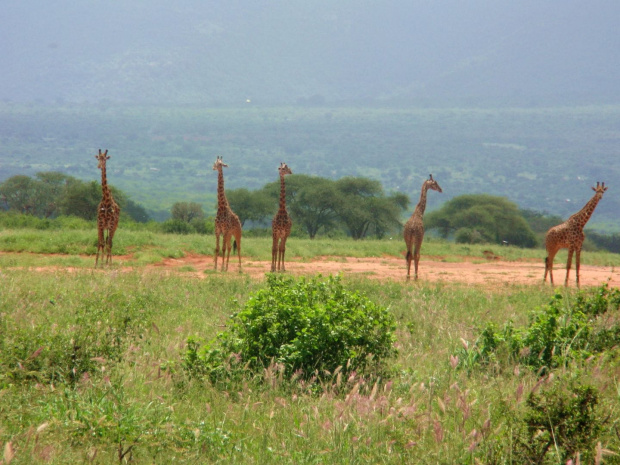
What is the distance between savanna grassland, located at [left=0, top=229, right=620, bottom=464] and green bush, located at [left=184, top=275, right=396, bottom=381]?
0.09 meters

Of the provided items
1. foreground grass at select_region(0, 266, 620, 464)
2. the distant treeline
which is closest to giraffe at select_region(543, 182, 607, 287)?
foreground grass at select_region(0, 266, 620, 464)

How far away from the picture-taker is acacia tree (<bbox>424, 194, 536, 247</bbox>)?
41094mm

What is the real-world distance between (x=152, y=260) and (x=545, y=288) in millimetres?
10149

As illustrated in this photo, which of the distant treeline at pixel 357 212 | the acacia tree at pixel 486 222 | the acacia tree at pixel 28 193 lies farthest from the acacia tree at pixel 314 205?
the acacia tree at pixel 28 193

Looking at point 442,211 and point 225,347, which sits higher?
point 442,211

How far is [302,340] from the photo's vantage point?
5.57 m

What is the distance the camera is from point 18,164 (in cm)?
14712

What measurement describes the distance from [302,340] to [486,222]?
125 ft

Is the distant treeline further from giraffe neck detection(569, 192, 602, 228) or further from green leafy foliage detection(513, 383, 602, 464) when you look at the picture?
green leafy foliage detection(513, 383, 602, 464)

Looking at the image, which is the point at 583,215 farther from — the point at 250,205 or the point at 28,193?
the point at 28,193

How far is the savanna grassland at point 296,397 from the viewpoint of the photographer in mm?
3625

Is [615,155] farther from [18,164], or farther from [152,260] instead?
[152,260]

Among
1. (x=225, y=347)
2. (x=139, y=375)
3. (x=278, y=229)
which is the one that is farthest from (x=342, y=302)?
(x=278, y=229)

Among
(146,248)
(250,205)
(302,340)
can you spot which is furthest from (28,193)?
(302,340)
